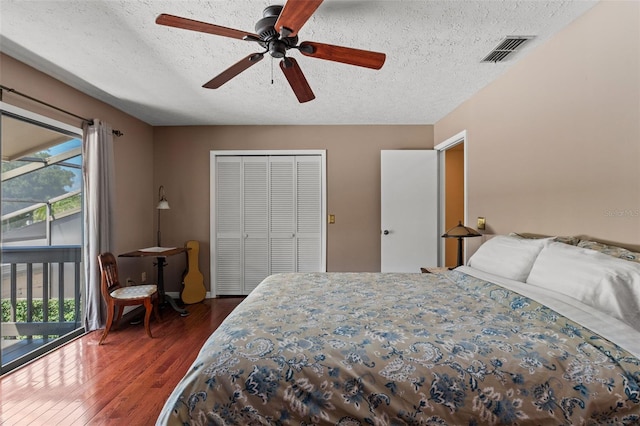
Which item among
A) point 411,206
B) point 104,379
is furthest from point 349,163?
point 104,379

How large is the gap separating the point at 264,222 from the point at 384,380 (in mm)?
3206

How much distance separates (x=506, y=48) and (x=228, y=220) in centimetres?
354

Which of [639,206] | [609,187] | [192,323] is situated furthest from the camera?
[192,323]

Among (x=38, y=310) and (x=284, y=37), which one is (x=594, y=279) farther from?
(x=38, y=310)

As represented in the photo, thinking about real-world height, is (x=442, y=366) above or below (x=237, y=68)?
below

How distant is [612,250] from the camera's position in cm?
147

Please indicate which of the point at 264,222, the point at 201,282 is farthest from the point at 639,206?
the point at 201,282

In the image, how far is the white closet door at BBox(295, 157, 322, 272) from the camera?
4.05 metres

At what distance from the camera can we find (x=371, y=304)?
170 centimetres

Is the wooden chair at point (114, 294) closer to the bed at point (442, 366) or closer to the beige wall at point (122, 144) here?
the beige wall at point (122, 144)

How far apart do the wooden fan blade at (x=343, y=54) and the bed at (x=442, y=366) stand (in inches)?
57.6

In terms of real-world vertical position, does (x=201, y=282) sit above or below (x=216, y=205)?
below

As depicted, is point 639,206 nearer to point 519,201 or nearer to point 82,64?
point 519,201

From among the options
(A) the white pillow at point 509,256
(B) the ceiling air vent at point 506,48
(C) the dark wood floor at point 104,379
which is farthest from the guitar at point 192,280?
(B) the ceiling air vent at point 506,48
